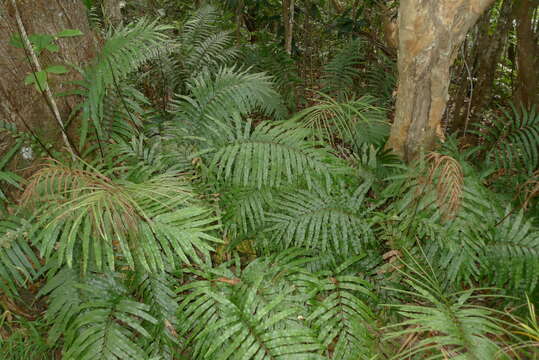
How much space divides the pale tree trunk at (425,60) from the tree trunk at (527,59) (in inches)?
41.9

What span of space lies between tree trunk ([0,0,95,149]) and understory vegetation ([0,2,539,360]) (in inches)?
3.3

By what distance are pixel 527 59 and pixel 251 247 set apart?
2.22 metres

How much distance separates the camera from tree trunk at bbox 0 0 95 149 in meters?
1.74

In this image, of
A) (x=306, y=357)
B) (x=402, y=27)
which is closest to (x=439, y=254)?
(x=306, y=357)

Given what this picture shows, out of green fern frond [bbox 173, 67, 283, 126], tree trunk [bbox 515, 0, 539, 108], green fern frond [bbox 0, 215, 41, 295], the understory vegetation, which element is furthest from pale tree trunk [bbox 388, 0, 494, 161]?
green fern frond [bbox 0, 215, 41, 295]

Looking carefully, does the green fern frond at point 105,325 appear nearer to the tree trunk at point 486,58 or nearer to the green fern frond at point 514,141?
the green fern frond at point 514,141

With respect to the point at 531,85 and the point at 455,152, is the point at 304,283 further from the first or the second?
the point at 531,85

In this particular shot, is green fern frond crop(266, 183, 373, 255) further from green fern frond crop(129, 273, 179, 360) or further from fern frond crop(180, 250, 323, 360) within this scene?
green fern frond crop(129, 273, 179, 360)

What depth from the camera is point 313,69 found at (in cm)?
418

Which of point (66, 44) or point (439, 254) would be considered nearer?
point (439, 254)

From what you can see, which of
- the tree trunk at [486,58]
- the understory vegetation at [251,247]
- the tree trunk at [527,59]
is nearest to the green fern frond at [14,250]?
the understory vegetation at [251,247]

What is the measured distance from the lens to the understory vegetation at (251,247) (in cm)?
134

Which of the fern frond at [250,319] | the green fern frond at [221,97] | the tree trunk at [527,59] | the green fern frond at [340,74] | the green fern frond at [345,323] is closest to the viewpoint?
the fern frond at [250,319]

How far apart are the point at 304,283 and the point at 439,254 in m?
0.67
